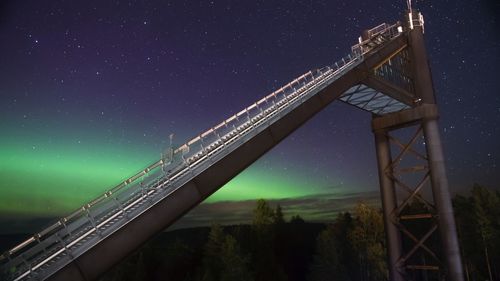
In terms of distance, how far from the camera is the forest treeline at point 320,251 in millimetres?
40375

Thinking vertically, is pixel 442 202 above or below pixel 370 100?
below

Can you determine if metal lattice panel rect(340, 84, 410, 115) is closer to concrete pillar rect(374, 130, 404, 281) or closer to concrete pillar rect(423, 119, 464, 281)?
concrete pillar rect(374, 130, 404, 281)

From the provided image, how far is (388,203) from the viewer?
1688 centimetres

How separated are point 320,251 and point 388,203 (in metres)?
34.4

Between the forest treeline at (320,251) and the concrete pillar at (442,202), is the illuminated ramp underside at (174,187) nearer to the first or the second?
the concrete pillar at (442,202)

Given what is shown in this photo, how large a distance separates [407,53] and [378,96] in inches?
137

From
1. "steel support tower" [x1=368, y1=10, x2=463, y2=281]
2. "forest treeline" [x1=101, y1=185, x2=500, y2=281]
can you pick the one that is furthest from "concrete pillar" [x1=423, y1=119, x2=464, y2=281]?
"forest treeline" [x1=101, y1=185, x2=500, y2=281]

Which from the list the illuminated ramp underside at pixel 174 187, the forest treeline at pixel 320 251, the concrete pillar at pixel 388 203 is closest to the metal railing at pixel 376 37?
the illuminated ramp underside at pixel 174 187

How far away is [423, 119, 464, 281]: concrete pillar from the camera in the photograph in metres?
14.1

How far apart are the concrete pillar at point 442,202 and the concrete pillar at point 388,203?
85.0 inches

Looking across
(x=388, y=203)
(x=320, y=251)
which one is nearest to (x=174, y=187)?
(x=388, y=203)

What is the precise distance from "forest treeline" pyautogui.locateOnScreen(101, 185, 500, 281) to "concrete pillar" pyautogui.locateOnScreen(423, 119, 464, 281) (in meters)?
26.5

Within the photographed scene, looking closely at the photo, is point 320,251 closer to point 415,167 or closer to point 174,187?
point 415,167

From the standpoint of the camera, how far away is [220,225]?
44.2 metres
